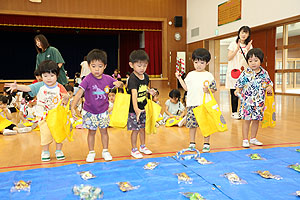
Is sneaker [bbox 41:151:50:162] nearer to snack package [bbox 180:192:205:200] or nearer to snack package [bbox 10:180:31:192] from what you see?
snack package [bbox 10:180:31:192]

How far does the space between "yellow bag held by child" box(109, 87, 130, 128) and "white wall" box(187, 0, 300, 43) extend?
6381 millimetres

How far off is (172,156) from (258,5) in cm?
730

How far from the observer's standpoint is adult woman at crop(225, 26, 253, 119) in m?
4.33

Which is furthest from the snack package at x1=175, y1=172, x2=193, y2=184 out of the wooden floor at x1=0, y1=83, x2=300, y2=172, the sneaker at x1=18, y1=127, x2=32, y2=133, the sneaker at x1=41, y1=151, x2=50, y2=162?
the sneaker at x1=18, y1=127, x2=32, y2=133

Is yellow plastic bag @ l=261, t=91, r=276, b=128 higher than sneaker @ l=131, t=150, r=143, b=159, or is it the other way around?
yellow plastic bag @ l=261, t=91, r=276, b=128

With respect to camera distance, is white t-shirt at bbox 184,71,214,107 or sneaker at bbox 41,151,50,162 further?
white t-shirt at bbox 184,71,214,107

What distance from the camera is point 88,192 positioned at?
1760 mm

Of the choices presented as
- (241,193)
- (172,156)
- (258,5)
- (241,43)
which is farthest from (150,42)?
(241,193)

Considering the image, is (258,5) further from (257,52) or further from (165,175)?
(165,175)

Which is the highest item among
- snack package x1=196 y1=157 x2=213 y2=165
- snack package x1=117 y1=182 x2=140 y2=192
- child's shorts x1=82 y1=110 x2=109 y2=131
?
child's shorts x1=82 y1=110 x2=109 y2=131

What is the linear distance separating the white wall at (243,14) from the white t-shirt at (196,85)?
5699 millimetres

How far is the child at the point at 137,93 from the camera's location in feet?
8.41

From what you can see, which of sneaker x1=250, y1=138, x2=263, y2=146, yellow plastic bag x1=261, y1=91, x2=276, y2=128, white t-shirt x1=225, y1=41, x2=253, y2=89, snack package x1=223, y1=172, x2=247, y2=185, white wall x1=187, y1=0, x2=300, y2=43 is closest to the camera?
snack package x1=223, y1=172, x2=247, y2=185

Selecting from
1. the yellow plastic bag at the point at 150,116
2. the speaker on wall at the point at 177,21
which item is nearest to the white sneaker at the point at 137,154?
the yellow plastic bag at the point at 150,116
